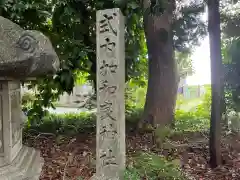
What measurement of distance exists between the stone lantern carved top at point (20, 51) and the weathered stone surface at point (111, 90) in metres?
0.70

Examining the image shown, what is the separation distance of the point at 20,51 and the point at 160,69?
3368 millimetres

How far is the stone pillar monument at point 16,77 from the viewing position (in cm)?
247

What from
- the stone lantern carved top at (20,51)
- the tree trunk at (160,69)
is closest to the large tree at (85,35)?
the tree trunk at (160,69)

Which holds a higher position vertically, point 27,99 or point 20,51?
point 20,51

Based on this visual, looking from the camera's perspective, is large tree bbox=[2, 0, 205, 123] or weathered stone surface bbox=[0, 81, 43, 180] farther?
large tree bbox=[2, 0, 205, 123]

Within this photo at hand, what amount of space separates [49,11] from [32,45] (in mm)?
2384

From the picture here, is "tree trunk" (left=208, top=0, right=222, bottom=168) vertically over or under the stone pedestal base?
over

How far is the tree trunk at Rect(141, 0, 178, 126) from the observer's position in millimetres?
5379

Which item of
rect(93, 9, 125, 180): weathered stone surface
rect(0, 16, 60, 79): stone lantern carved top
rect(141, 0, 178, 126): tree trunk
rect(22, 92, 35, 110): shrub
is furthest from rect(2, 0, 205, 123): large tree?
rect(22, 92, 35, 110): shrub

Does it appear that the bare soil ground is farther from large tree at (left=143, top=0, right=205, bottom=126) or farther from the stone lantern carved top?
the stone lantern carved top

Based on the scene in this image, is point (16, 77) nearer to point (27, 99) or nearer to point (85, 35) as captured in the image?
point (85, 35)

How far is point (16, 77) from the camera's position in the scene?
280cm

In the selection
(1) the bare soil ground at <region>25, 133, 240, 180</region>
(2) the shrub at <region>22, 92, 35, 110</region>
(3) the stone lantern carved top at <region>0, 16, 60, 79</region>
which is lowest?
(1) the bare soil ground at <region>25, 133, 240, 180</region>

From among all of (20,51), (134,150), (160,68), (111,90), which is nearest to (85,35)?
(160,68)
